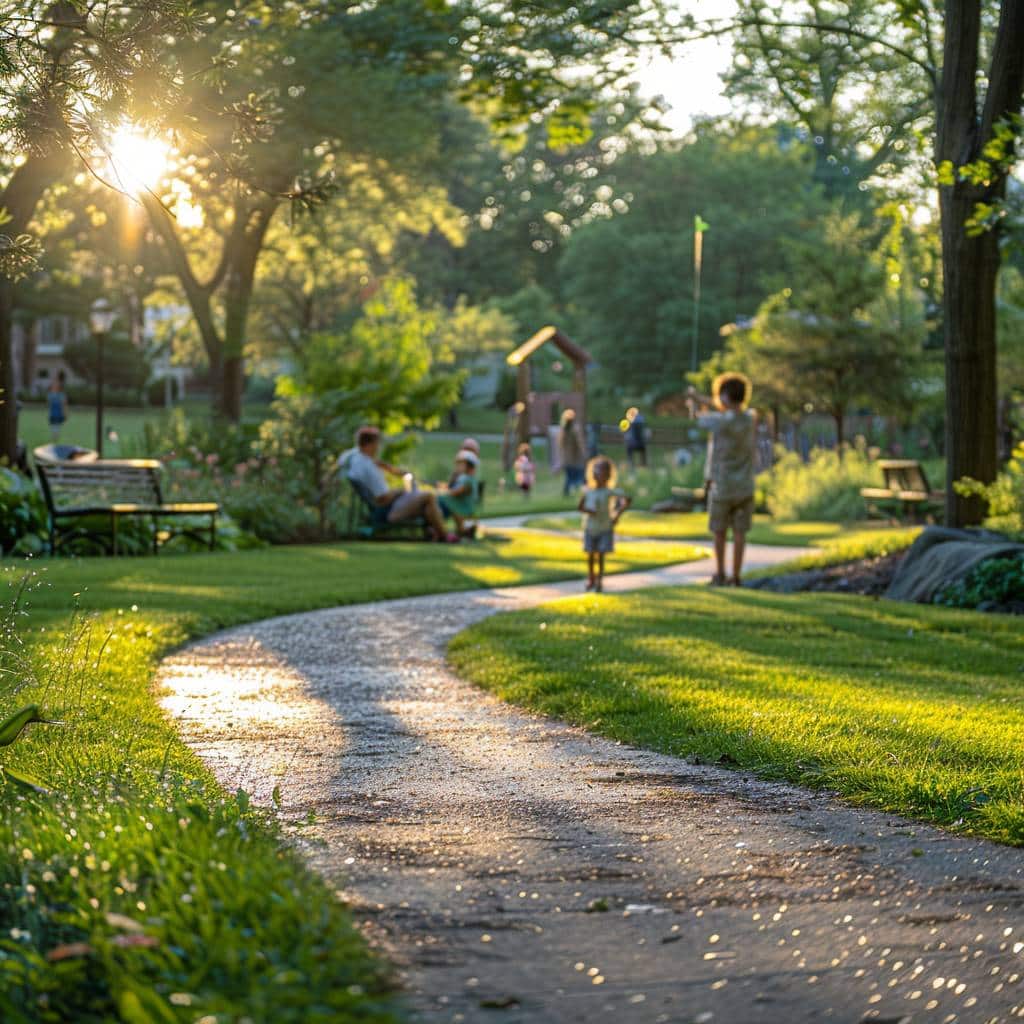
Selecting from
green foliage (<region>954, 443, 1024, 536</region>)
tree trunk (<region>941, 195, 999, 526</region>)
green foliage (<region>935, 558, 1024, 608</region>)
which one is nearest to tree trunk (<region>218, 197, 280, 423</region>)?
tree trunk (<region>941, 195, 999, 526</region>)

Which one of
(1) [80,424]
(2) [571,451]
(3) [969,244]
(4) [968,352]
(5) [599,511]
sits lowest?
(5) [599,511]

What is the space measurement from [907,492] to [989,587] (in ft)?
33.5

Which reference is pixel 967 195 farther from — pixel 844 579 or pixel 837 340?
pixel 837 340

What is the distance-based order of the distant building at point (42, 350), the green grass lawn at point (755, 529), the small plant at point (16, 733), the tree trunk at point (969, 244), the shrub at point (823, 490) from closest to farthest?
the small plant at point (16, 733), the tree trunk at point (969, 244), the green grass lawn at point (755, 529), the shrub at point (823, 490), the distant building at point (42, 350)

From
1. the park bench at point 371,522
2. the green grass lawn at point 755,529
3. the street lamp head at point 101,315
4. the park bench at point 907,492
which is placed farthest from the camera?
the street lamp head at point 101,315

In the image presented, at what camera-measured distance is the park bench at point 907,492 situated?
22781 millimetres

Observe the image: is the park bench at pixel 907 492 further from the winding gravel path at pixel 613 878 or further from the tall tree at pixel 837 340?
the winding gravel path at pixel 613 878

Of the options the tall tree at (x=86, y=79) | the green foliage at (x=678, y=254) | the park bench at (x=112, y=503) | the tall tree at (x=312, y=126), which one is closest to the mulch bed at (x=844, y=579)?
the park bench at (x=112, y=503)

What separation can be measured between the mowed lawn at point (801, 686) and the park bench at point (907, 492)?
9823 mm

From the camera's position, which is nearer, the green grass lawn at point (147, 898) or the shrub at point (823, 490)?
the green grass lawn at point (147, 898)

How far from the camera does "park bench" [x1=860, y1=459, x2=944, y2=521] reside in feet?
74.7

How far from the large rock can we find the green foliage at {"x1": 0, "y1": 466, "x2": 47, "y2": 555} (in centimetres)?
849

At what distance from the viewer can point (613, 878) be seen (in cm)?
464

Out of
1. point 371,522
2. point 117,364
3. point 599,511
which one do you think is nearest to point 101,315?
point 371,522
